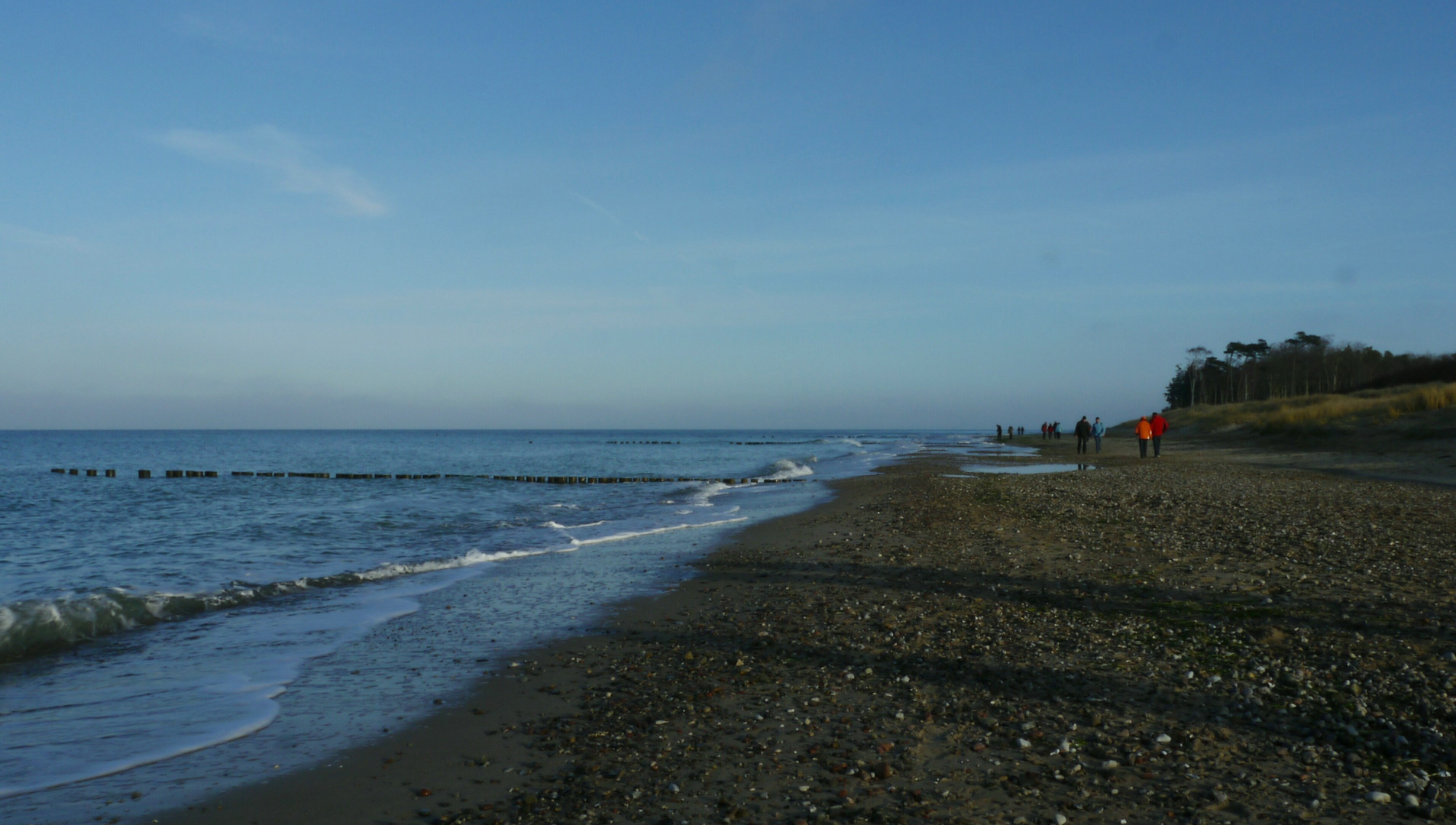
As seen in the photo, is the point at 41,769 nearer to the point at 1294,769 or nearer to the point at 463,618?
the point at 463,618

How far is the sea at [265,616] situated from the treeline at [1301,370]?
7323 cm

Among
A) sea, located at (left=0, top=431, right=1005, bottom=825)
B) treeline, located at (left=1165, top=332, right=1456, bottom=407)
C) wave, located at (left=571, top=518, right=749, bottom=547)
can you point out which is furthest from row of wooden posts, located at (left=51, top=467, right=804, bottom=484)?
treeline, located at (left=1165, top=332, right=1456, bottom=407)

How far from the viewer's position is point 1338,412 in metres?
48.5

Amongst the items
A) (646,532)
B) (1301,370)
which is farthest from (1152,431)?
(1301,370)

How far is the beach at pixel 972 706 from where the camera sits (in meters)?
4.94

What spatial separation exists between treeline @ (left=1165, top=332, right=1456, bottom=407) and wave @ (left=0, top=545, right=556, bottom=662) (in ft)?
277

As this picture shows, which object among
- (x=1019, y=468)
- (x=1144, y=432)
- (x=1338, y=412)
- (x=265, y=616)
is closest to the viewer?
(x=265, y=616)

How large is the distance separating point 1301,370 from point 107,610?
125m

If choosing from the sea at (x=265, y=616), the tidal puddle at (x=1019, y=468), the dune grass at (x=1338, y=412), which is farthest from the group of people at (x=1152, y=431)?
the sea at (x=265, y=616)

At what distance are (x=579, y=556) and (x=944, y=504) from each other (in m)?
10.1

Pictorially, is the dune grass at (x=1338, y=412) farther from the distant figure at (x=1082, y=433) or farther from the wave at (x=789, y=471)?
the wave at (x=789, y=471)

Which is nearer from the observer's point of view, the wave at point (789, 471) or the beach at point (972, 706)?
the beach at point (972, 706)

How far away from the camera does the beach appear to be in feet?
16.2

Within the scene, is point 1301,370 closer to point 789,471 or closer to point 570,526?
point 789,471
